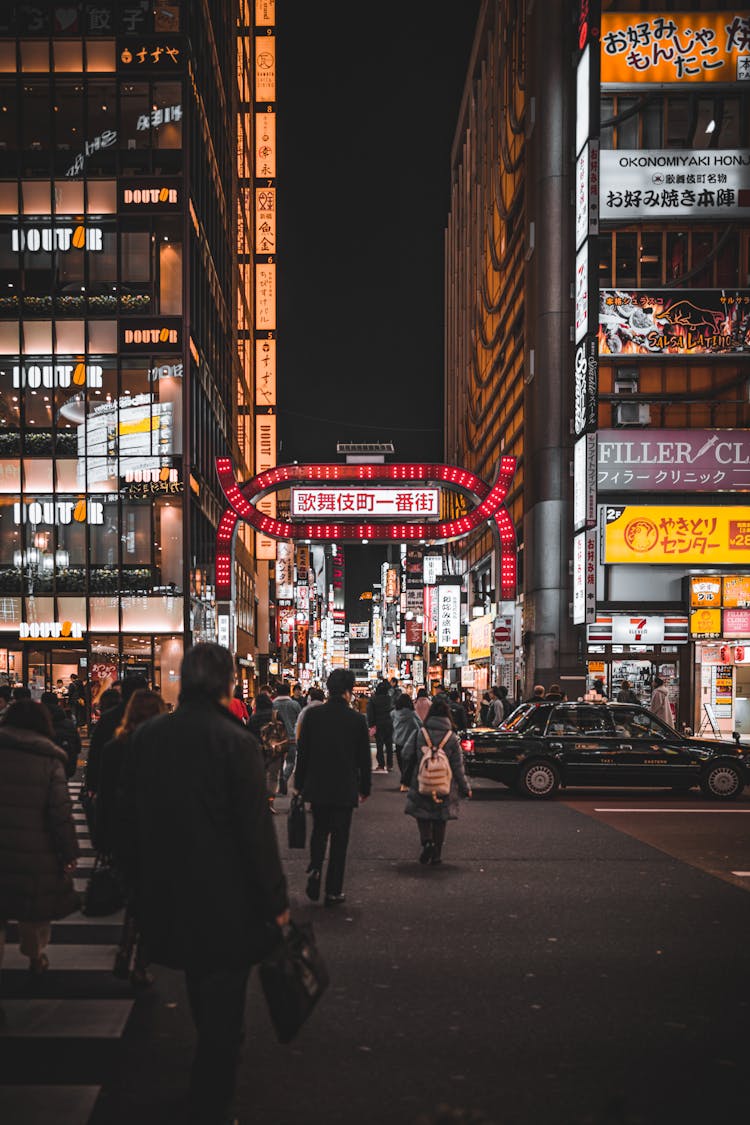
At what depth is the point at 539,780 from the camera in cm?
1736

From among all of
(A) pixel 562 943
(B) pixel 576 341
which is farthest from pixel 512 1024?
(B) pixel 576 341

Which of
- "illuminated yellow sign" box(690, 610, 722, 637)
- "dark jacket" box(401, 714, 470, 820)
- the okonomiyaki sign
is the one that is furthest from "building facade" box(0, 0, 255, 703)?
"dark jacket" box(401, 714, 470, 820)

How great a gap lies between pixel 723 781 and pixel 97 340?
27250 mm

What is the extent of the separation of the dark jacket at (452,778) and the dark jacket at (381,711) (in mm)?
10026

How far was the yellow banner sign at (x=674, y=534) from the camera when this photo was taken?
34.2 m

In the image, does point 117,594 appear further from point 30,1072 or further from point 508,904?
point 30,1072

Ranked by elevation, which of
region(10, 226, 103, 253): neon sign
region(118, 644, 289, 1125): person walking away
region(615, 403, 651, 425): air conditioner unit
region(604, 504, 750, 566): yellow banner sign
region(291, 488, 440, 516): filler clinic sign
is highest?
region(10, 226, 103, 253): neon sign

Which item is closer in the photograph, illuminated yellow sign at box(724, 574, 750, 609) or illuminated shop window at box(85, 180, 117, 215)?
illuminated yellow sign at box(724, 574, 750, 609)

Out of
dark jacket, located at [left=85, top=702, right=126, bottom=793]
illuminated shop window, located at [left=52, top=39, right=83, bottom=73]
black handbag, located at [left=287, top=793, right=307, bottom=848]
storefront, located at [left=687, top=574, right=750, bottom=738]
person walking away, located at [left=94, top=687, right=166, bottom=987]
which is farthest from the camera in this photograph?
illuminated shop window, located at [left=52, top=39, right=83, bottom=73]

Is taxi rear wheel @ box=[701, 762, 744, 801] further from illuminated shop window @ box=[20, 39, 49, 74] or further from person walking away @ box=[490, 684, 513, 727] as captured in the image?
illuminated shop window @ box=[20, 39, 49, 74]

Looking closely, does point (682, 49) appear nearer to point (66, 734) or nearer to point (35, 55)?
point (35, 55)

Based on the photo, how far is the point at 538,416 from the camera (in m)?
35.9

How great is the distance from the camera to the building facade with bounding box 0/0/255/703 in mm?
35312

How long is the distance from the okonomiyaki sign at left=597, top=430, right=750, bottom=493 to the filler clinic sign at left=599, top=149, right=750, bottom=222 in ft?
24.9
